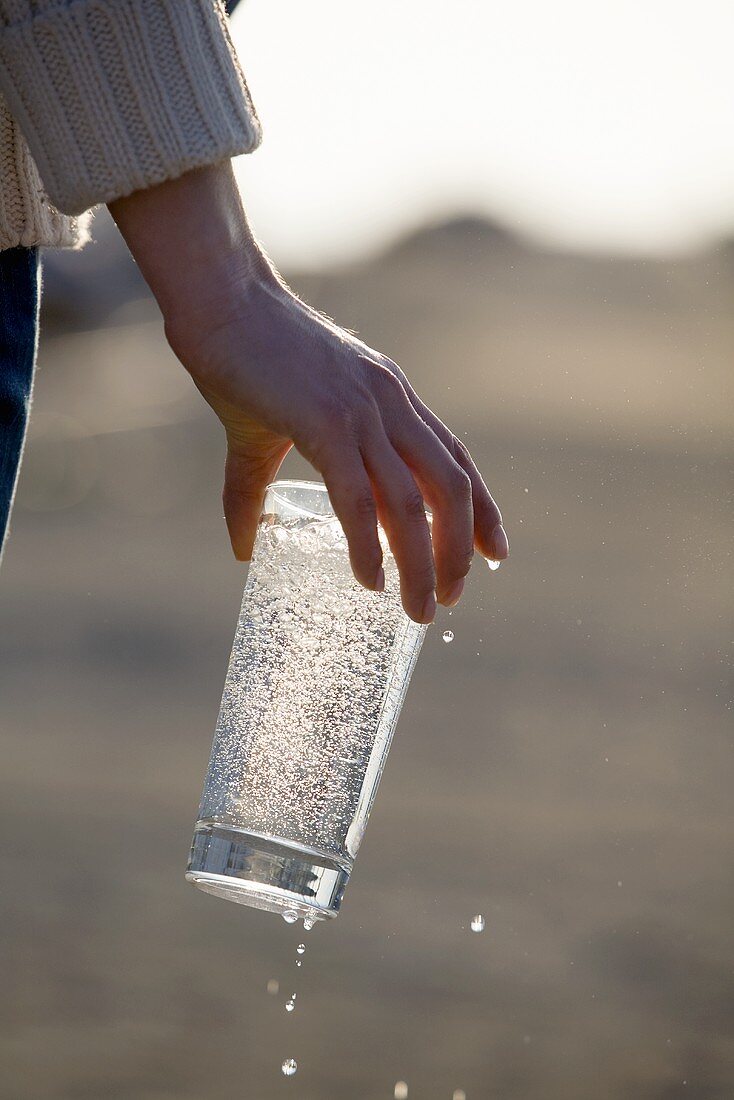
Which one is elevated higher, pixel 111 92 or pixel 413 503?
pixel 111 92

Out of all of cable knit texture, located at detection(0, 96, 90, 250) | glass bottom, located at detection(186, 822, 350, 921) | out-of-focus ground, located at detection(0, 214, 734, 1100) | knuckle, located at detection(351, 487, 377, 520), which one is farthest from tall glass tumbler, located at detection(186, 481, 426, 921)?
out-of-focus ground, located at detection(0, 214, 734, 1100)

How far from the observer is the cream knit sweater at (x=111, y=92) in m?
1.16

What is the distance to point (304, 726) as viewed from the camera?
1388 mm

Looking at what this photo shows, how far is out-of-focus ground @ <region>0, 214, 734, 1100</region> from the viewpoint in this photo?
105 inches

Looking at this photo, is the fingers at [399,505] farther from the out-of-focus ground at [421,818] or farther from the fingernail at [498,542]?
the out-of-focus ground at [421,818]

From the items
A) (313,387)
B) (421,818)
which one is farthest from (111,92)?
(421,818)

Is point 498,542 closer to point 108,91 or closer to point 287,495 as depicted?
point 287,495

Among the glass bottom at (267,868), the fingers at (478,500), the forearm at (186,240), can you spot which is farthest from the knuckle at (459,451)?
the glass bottom at (267,868)

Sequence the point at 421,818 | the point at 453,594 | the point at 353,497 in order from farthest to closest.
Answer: the point at 421,818 → the point at 453,594 → the point at 353,497

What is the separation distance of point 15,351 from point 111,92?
1.00 ft

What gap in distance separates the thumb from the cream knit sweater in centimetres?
32

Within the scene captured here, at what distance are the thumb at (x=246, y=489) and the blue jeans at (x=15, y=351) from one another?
207mm

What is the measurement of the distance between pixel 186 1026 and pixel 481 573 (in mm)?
3279

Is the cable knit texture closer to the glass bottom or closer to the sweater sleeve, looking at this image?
the sweater sleeve
